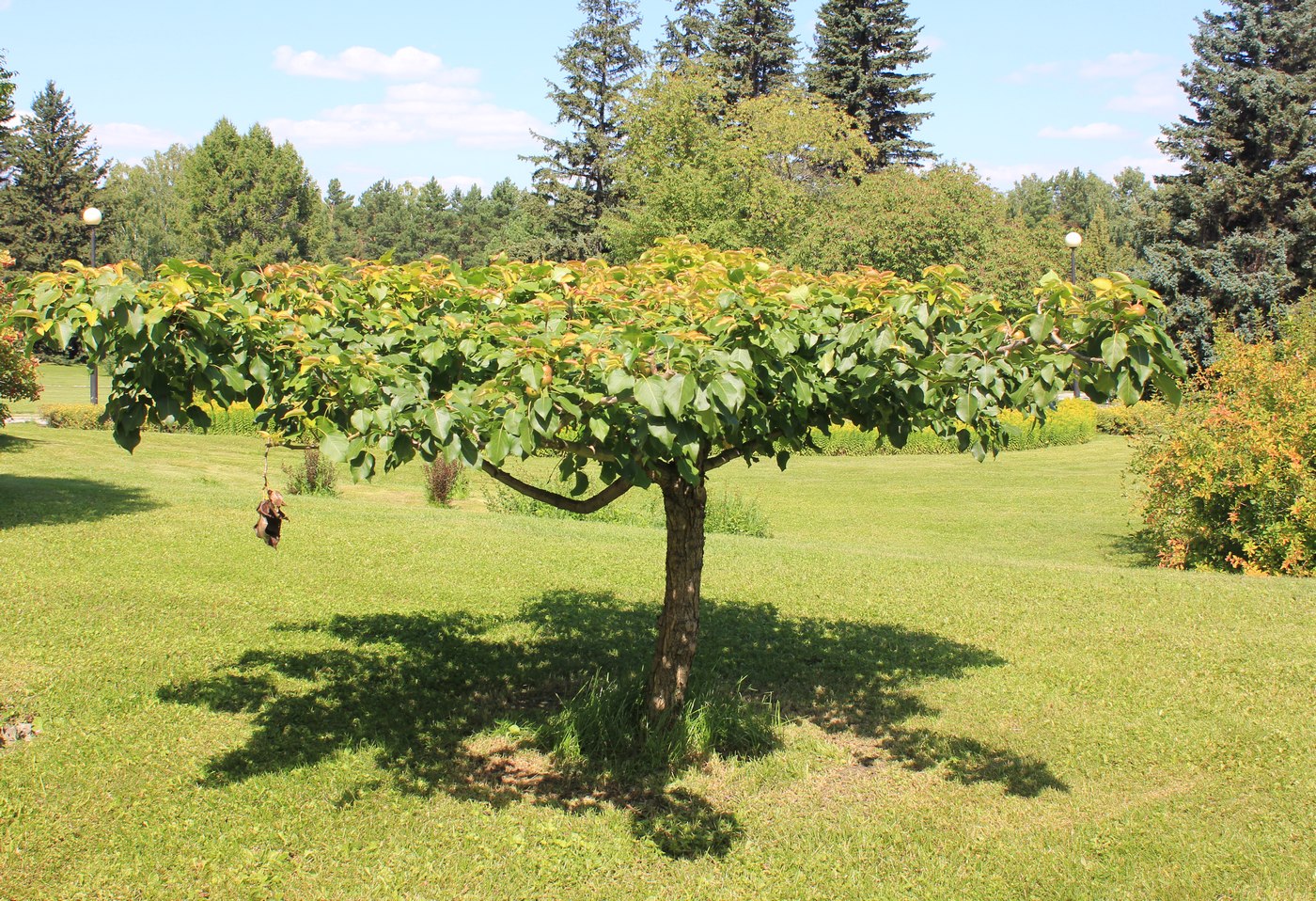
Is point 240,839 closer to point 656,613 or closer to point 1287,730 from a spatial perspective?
point 656,613

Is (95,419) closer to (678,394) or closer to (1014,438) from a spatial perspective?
(1014,438)

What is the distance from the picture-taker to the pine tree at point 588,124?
4334cm

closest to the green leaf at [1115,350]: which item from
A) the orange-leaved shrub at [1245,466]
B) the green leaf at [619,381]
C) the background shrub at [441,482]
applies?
the green leaf at [619,381]

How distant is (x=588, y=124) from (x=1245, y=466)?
123 feet

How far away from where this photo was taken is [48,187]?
48.7m

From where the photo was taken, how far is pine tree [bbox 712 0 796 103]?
4672cm

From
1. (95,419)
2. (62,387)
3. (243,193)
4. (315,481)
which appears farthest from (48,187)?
(315,481)

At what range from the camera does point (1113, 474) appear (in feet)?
66.7

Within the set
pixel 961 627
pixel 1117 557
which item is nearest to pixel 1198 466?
pixel 1117 557

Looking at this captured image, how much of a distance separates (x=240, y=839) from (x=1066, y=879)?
3279 mm

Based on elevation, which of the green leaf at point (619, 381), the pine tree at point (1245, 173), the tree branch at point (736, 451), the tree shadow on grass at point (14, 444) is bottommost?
the tree shadow on grass at point (14, 444)

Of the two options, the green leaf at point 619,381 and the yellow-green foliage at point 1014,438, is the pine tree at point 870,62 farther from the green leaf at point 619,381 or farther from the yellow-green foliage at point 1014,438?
the green leaf at point 619,381

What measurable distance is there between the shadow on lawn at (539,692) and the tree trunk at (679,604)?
39 cm

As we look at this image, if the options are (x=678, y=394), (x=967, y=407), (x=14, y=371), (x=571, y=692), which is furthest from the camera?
(x=14, y=371)
